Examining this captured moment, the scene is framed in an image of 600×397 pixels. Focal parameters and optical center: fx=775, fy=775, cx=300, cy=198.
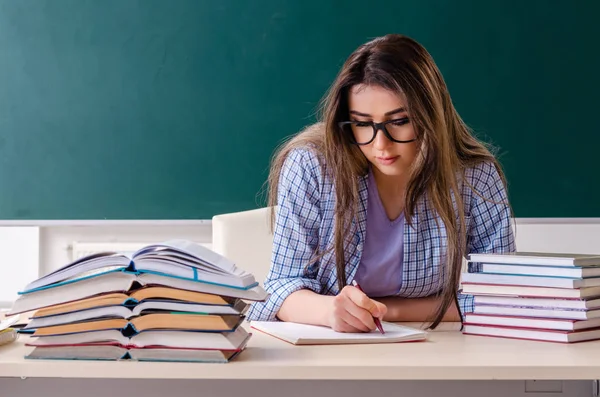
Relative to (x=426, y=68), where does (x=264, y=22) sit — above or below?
above

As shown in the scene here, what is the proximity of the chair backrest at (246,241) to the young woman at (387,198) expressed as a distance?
0.89 ft

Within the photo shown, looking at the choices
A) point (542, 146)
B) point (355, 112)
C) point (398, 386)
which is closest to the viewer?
point (398, 386)

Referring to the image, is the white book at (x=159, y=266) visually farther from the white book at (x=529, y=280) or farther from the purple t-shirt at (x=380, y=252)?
the purple t-shirt at (x=380, y=252)

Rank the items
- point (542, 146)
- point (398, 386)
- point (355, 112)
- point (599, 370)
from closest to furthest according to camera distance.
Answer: point (599, 370) → point (398, 386) → point (355, 112) → point (542, 146)

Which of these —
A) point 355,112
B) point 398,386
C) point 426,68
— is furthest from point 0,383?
point 426,68

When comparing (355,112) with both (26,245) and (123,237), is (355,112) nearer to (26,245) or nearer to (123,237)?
(123,237)

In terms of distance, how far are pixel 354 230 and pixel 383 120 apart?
0.30m

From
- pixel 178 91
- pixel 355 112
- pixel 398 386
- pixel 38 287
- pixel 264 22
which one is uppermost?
pixel 264 22

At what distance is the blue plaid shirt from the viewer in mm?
1753

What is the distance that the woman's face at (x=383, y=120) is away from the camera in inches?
62.6

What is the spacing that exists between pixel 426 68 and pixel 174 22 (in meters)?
1.75

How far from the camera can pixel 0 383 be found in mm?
1220

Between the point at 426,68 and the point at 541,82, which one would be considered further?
the point at 541,82

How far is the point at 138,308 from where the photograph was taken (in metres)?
1.13
